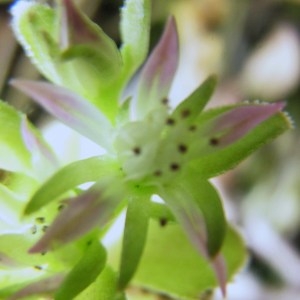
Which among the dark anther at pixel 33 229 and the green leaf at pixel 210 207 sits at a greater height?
the dark anther at pixel 33 229

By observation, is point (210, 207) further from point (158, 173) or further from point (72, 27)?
point (72, 27)

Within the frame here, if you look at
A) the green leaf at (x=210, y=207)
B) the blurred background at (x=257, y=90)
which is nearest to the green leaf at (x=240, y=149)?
the green leaf at (x=210, y=207)

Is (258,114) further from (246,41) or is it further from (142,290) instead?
(246,41)

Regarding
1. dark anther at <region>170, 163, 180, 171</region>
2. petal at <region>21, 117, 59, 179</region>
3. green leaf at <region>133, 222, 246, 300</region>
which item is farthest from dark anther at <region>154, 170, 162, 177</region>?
green leaf at <region>133, 222, 246, 300</region>

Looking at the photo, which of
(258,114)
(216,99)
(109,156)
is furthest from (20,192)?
(216,99)

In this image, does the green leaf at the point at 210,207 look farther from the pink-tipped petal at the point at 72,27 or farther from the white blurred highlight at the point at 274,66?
the white blurred highlight at the point at 274,66

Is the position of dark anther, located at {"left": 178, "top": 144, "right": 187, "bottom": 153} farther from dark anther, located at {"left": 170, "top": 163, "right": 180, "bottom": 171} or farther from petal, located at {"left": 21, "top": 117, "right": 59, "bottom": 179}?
petal, located at {"left": 21, "top": 117, "right": 59, "bottom": 179}

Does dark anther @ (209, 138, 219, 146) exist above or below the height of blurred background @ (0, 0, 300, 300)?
below
